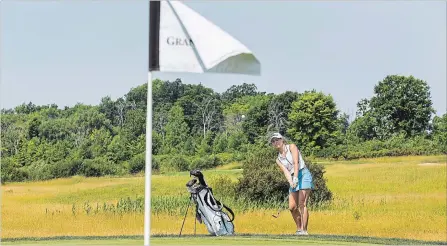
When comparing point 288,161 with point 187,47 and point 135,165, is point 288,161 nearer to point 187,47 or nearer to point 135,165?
point 187,47

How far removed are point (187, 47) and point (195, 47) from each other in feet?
0.22

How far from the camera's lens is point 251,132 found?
23.9 metres

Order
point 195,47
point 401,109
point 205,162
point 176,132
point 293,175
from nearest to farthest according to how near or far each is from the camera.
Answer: point 195,47 → point 293,175 → point 205,162 → point 176,132 → point 401,109

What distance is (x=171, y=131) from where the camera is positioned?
23922 mm

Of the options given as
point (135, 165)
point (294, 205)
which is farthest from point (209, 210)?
point (135, 165)

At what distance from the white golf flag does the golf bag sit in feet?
20.8

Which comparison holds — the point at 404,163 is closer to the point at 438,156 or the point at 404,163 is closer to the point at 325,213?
the point at 438,156

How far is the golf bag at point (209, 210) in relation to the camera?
14305 millimetres

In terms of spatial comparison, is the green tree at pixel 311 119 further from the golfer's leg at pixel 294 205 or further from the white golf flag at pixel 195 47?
the white golf flag at pixel 195 47

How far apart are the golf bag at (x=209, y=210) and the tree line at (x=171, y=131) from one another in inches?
347

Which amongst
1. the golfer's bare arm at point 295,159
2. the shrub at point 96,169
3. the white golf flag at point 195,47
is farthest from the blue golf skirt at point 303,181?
the shrub at point 96,169

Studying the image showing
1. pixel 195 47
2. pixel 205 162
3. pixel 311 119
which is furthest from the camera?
pixel 311 119

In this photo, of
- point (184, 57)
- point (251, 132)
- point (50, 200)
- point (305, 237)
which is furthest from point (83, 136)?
point (184, 57)

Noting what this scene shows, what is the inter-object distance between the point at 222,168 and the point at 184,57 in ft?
50.2
